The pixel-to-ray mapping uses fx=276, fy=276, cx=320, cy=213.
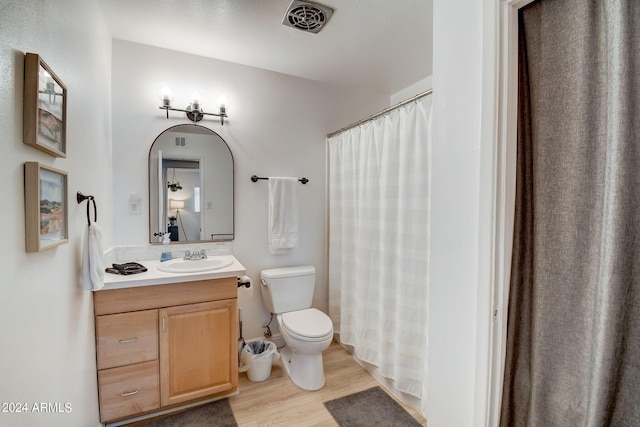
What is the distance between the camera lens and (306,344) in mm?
1852

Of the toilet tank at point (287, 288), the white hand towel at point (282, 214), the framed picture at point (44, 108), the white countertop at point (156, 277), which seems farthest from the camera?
the white hand towel at point (282, 214)

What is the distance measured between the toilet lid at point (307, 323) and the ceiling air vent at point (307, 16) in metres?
2.01

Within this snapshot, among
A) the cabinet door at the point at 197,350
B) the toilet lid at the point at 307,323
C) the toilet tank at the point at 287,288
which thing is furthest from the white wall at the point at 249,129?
the cabinet door at the point at 197,350

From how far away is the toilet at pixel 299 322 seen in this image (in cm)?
189

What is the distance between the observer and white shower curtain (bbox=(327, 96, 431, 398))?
1.68m

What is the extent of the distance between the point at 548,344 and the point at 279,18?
204 centimetres

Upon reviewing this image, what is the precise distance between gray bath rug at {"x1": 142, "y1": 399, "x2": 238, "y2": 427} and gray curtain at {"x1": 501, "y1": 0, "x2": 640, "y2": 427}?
5.02ft

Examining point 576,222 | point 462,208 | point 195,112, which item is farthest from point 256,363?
point 576,222

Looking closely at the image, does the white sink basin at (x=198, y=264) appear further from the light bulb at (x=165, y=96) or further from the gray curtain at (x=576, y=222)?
the gray curtain at (x=576, y=222)

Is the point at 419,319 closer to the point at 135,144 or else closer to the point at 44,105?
the point at 44,105

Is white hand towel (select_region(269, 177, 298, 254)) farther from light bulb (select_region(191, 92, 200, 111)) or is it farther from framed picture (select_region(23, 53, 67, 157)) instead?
framed picture (select_region(23, 53, 67, 157))

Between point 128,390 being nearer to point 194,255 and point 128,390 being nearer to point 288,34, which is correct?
point 194,255

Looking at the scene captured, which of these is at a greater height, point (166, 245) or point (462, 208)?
point (462, 208)

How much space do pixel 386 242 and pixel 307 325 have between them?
0.82 meters
